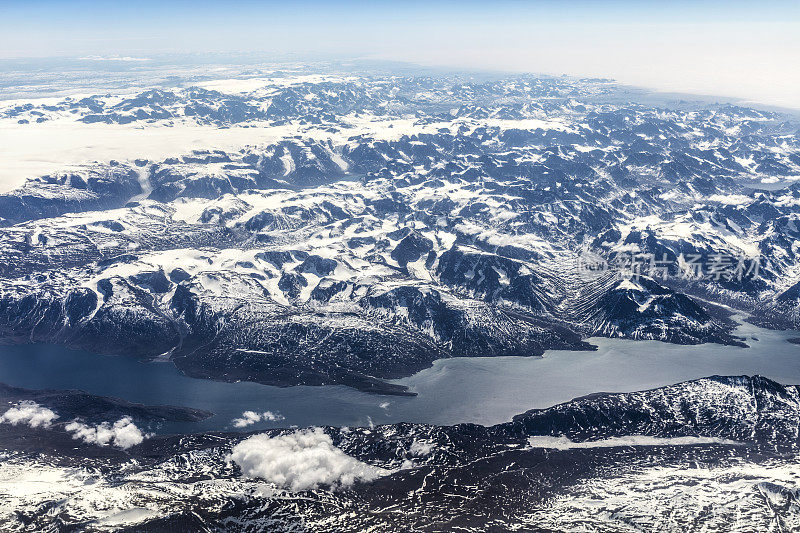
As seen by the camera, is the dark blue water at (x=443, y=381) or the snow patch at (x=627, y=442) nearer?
the snow patch at (x=627, y=442)

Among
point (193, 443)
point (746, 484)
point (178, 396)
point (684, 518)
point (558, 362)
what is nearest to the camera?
point (684, 518)

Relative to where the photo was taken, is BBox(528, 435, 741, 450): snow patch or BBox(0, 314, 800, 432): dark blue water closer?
BBox(528, 435, 741, 450): snow patch

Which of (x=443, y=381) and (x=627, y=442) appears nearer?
(x=627, y=442)

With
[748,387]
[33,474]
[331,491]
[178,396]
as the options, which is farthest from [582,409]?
[33,474]

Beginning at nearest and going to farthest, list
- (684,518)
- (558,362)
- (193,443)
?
(684,518), (193,443), (558,362)

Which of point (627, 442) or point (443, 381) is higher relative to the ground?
point (627, 442)

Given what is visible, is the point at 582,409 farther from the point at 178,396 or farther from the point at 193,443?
the point at 178,396

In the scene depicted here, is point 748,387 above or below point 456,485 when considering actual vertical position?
above

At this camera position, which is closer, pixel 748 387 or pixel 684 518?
pixel 684 518
